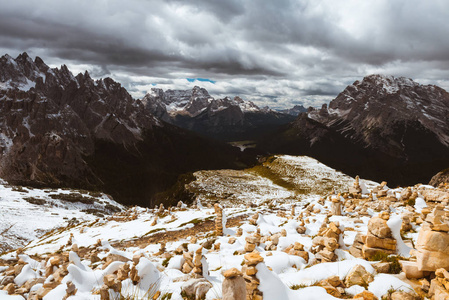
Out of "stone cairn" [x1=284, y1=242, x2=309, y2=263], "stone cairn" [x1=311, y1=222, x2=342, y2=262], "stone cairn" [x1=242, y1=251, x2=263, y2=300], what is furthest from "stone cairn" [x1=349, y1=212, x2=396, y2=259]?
"stone cairn" [x1=242, y1=251, x2=263, y2=300]

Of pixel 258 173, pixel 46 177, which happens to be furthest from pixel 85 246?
pixel 46 177

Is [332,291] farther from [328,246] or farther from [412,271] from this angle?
[328,246]

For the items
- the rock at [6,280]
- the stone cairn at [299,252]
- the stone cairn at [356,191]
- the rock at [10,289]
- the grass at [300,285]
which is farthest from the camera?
the stone cairn at [356,191]

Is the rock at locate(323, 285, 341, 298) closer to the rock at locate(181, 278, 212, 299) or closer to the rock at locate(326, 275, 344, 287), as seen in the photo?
the rock at locate(326, 275, 344, 287)

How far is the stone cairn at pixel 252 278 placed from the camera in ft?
24.0

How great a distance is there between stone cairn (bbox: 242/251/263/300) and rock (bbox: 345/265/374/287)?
3.43 metres

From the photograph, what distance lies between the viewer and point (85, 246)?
893 inches

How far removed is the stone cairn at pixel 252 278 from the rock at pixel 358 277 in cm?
343

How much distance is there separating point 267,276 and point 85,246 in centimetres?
2148

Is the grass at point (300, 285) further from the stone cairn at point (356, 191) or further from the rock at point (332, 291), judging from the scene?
the stone cairn at point (356, 191)

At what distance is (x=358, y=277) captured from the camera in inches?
332

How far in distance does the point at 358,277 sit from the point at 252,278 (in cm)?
392

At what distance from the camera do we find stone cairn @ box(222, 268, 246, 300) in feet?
22.1

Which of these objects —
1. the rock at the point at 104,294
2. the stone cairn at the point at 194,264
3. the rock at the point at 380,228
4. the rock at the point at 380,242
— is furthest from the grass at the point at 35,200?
the rock at the point at 380,228
